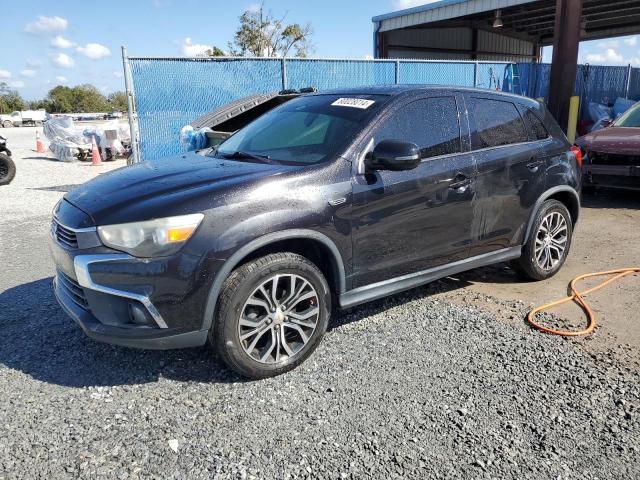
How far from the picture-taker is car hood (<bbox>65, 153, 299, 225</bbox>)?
2889 mm

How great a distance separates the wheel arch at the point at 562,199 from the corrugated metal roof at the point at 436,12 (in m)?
14.1

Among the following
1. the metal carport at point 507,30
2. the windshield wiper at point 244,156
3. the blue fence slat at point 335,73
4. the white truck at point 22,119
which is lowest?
the white truck at point 22,119

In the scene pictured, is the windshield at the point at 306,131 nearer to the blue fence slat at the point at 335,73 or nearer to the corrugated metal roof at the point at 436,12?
the blue fence slat at the point at 335,73

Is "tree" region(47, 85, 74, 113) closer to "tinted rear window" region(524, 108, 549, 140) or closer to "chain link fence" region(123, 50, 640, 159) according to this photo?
"chain link fence" region(123, 50, 640, 159)

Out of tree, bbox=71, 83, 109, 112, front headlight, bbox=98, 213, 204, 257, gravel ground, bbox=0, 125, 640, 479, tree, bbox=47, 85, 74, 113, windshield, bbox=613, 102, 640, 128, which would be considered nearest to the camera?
gravel ground, bbox=0, 125, 640, 479

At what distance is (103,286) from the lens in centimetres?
286

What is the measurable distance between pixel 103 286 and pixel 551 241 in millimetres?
3881

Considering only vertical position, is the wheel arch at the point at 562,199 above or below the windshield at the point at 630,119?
below

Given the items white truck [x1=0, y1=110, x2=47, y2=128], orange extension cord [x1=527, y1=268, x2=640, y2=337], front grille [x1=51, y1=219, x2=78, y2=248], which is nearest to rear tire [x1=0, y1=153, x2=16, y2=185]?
front grille [x1=51, y1=219, x2=78, y2=248]

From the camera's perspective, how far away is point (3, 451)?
255cm

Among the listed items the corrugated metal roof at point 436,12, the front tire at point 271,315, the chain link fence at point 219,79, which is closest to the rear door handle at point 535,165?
the front tire at point 271,315

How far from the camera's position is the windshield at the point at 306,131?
3.57m

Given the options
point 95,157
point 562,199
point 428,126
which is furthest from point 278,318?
point 95,157

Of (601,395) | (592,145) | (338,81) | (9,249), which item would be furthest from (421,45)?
(601,395)
